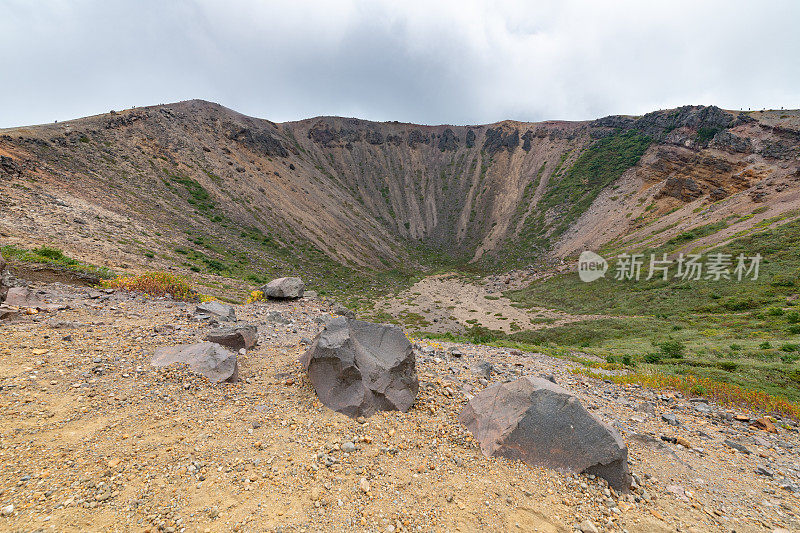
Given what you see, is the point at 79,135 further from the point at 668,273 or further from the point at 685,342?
the point at 668,273

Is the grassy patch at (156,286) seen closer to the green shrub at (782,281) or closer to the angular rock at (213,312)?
the angular rock at (213,312)

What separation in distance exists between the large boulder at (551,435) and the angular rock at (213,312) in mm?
9508

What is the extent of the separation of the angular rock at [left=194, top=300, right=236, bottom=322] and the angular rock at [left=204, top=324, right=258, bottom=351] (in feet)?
7.00

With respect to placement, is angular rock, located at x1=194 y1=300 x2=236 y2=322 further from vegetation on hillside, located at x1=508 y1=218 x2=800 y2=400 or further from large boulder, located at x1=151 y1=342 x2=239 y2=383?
vegetation on hillside, located at x1=508 y1=218 x2=800 y2=400

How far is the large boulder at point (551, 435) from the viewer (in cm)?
559

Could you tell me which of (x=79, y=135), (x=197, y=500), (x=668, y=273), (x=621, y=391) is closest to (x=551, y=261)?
(x=668, y=273)

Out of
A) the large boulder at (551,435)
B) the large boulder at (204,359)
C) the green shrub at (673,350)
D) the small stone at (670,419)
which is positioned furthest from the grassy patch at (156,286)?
the green shrub at (673,350)

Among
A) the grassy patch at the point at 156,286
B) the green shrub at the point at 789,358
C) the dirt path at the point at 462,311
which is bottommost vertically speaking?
the dirt path at the point at 462,311

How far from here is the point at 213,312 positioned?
11469 millimetres

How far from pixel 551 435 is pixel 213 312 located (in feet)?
38.1

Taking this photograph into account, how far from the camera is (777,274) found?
24266mm

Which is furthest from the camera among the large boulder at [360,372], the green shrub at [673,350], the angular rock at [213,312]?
the green shrub at [673,350]

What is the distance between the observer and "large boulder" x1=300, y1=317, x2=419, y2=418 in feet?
22.1

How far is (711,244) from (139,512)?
49.0m
